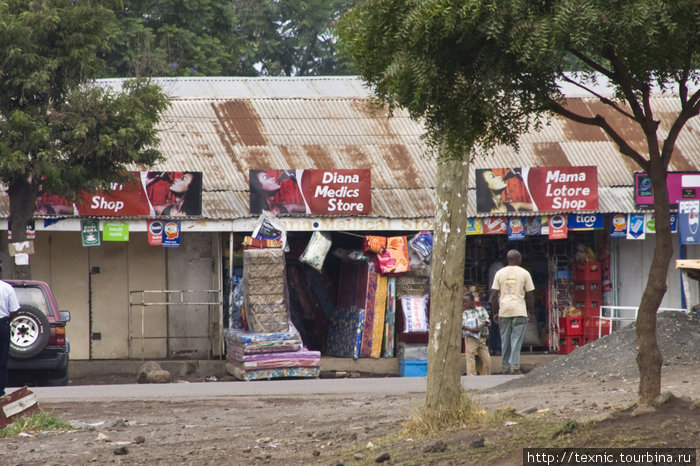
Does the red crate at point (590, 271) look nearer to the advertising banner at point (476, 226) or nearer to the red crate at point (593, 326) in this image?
the red crate at point (593, 326)

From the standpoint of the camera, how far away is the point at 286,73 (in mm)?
36031

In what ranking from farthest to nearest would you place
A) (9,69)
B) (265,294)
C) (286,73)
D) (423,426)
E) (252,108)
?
(286,73) < (252,108) < (265,294) < (9,69) < (423,426)

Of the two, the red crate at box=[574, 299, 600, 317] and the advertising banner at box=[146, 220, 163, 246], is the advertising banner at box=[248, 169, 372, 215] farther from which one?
the red crate at box=[574, 299, 600, 317]

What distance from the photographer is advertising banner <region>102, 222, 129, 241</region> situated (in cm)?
1820

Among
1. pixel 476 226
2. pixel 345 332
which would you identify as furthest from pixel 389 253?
pixel 345 332

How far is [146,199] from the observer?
18.1 m

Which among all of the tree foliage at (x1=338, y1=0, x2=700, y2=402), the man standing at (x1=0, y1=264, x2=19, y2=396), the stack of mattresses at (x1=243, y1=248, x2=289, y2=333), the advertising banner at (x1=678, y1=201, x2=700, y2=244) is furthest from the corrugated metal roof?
the tree foliage at (x1=338, y1=0, x2=700, y2=402)

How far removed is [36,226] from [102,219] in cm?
112

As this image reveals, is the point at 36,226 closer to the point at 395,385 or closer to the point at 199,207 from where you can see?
the point at 199,207

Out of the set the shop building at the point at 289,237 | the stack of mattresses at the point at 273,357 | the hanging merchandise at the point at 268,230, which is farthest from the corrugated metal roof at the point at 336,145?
the stack of mattresses at the point at 273,357

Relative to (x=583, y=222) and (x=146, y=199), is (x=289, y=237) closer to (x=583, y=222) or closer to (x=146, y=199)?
(x=146, y=199)

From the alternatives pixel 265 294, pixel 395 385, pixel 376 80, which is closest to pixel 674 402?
pixel 376 80

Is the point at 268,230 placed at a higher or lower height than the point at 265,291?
higher

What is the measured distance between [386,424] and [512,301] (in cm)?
620
